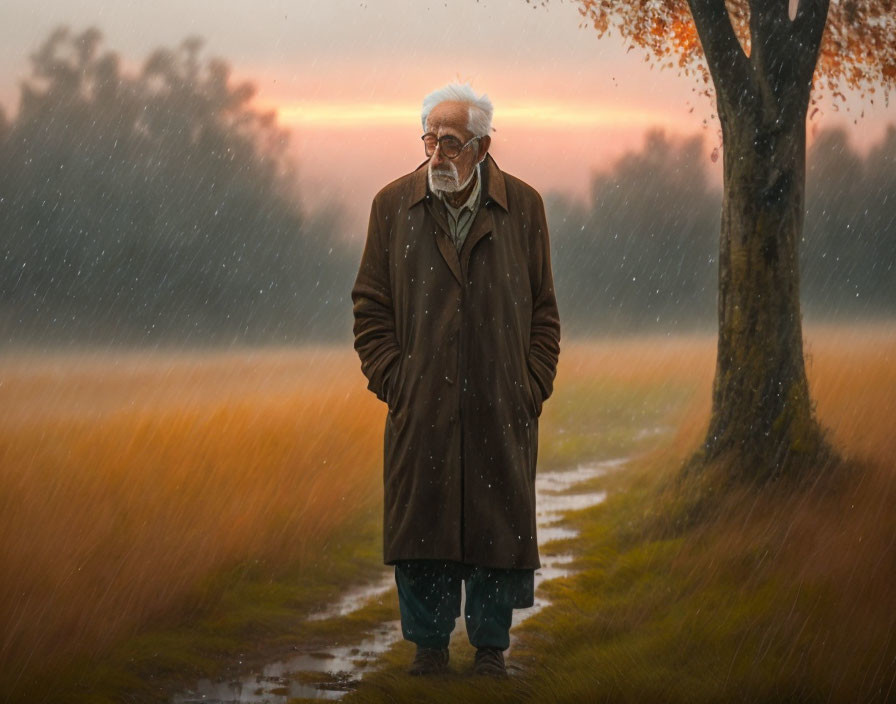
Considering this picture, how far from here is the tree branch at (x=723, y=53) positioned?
23.2ft

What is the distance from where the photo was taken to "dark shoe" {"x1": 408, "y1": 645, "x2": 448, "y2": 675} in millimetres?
5609

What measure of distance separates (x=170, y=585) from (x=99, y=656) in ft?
2.20

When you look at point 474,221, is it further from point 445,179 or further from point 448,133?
point 448,133

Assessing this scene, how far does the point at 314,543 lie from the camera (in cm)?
738

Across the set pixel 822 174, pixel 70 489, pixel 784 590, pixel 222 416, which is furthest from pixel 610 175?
pixel 70 489

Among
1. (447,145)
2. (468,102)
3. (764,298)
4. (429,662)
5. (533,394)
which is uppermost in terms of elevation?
(468,102)

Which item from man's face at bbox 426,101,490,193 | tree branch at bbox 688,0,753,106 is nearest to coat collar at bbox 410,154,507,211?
man's face at bbox 426,101,490,193

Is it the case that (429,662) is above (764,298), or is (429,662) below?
below

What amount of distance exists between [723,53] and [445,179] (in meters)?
2.47

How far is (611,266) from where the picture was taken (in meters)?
9.73

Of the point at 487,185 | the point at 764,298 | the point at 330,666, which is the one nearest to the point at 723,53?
the point at 764,298

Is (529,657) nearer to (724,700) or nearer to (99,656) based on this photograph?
(724,700)

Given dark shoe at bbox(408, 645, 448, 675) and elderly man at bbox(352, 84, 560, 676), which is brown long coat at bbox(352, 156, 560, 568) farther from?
dark shoe at bbox(408, 645, 448, 675)

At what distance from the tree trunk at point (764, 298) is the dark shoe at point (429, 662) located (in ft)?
7.49
